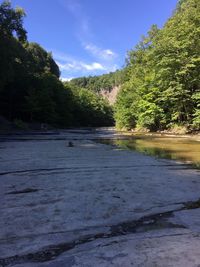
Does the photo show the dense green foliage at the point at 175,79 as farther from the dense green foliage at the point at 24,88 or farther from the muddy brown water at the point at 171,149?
the dense green foliage at the point at 24,88

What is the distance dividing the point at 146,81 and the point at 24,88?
75.8 ft

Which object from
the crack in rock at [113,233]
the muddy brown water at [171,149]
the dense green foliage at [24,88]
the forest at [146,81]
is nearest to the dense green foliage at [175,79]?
the forest at [146,81]

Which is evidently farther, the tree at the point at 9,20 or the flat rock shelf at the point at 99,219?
the tree at the point at 9,20

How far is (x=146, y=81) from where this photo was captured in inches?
1801

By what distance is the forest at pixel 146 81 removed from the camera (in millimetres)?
34719

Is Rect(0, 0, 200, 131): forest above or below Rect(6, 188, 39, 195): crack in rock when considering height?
above

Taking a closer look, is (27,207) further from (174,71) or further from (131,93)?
(131,93)

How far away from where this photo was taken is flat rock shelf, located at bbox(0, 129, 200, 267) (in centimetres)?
363

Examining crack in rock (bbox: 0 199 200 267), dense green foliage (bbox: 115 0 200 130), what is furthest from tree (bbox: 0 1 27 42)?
crack in rock (bbox: 0 199 200 267)

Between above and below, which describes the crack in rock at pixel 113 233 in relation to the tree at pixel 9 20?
below

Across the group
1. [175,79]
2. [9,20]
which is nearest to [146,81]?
[175,79]

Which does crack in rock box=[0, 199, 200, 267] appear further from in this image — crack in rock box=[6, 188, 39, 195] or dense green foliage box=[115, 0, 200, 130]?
dense green foliage box=[115, 0, 200, 130]

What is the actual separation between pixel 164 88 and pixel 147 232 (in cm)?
3760

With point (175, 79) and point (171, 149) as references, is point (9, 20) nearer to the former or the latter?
point (175, 79)
